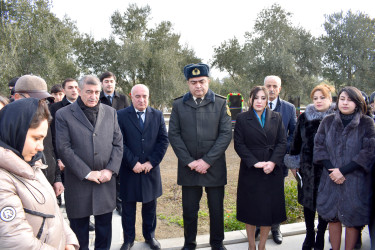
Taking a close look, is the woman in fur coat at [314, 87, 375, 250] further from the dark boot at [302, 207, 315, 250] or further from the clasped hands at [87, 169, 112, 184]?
the clasped hands at [87, 169, 112, 184]

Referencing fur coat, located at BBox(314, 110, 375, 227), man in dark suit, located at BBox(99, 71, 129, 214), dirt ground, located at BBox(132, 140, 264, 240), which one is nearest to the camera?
fur coat, located at BBox(314, 110, 375, 227)

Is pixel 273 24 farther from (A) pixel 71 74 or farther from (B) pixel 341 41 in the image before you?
(A) pixel 71 74

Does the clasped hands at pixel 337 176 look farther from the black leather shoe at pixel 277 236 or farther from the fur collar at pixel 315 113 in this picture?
the black leather shoe at pixel 277 236

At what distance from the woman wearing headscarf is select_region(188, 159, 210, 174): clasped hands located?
65.8 inches

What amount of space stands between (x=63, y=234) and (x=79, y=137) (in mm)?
1341

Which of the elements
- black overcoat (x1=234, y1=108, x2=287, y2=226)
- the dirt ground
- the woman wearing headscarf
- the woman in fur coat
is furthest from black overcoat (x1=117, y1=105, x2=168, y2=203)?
the woman in fur coat

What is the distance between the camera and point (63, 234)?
1.58m

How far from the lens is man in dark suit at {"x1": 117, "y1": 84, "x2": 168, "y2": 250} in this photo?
3.22 metres

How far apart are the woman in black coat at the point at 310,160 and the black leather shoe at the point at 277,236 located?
303mm

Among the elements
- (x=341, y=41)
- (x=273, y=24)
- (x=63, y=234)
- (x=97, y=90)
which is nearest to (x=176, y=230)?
(x=97, y=90)

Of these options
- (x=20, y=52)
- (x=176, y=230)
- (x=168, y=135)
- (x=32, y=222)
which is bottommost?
(x=176, y=230)

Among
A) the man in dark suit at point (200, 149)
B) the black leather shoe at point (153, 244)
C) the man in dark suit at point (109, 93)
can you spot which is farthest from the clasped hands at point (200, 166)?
the man in dark suit at point (109, 93)

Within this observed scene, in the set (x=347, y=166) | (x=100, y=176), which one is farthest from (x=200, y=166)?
(x=347, y=166)

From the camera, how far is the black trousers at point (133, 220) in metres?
3.21
